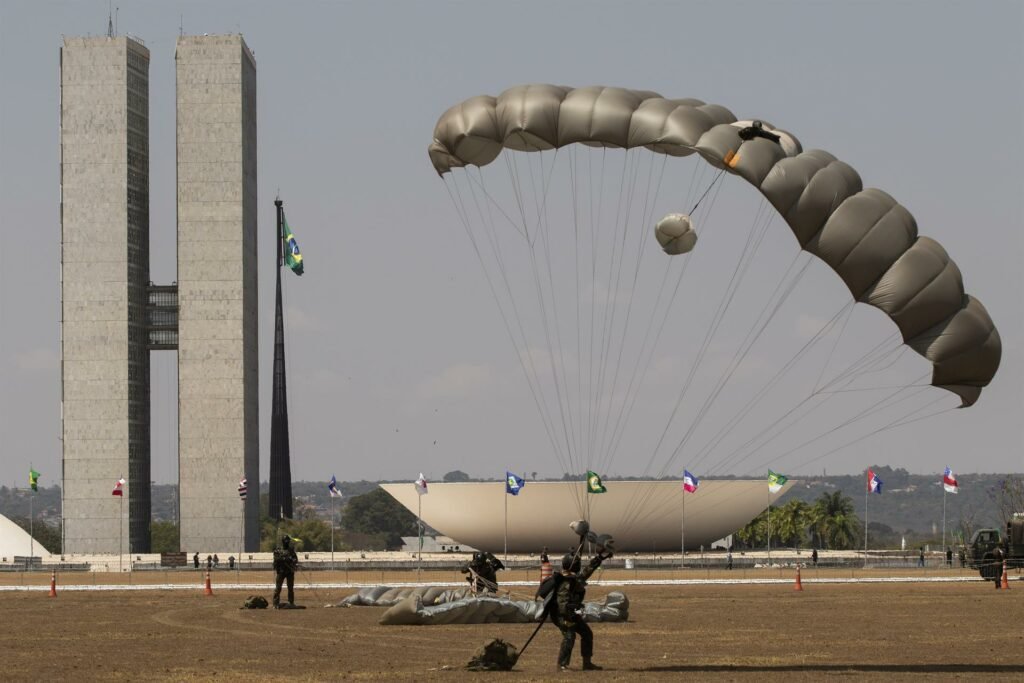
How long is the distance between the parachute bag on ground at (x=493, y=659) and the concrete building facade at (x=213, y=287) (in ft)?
366

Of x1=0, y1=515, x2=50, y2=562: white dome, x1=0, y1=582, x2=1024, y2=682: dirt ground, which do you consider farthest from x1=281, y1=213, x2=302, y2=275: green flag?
x1=0, y1=582, x2=1024, y2=682: dirt ground

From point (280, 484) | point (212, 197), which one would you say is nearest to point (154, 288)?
point (212, 197)

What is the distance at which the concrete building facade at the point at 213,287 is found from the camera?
133375mm

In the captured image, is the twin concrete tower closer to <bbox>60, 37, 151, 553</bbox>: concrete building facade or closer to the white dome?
<bbox>60, 37, 151, 553</bbox>: concrete building facade

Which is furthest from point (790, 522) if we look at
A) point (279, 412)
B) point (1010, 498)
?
point (279, 412)

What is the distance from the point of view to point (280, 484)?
142m

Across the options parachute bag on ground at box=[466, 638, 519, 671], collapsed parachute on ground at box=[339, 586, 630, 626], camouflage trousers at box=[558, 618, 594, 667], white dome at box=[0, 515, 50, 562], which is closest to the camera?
camouflage trousers at box=[558, 618, 594, 667]

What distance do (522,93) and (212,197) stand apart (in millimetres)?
108083

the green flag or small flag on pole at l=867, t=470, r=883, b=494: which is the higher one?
the green flag

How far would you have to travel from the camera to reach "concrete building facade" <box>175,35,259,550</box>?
13338cm

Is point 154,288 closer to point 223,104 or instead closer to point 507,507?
point 223,104

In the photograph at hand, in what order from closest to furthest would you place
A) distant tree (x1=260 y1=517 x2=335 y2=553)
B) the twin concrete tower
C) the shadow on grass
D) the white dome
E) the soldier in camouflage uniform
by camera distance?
the soldier in camouflage uniform < the shadow on grass < the white dome < the twin concrete tower < distant tree (x1=260 y1=517 x2=335 y2=553)

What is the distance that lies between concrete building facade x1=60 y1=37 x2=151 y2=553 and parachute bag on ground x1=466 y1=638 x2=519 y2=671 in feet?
370

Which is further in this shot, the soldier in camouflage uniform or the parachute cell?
the parachute cell
